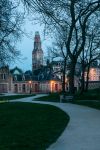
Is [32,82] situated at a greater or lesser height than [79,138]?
greater

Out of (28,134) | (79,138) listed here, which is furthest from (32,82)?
(79,138)

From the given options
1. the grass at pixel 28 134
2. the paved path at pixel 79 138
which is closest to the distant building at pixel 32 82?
the grass at pixel 28 134

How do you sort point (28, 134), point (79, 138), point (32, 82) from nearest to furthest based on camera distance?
1. point (79, 138)
2. point (28, 134)
3. point (32, 82)

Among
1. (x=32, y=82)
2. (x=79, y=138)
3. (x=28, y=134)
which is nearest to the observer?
(x=79, y=138)

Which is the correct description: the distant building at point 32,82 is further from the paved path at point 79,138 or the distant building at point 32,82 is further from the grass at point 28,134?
the paved path at point 79,138

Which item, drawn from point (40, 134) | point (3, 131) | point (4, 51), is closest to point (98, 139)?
point (40, 134)

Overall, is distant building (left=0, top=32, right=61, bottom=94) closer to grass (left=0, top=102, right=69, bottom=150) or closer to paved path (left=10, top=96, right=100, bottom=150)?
grass (left=0, top=102, right=69, bottom=150)

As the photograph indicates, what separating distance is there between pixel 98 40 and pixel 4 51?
3494cm

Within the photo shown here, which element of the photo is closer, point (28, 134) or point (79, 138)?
point (79, 138)

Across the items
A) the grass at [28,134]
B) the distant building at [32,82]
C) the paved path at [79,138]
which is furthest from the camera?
the distant building at [32,82]

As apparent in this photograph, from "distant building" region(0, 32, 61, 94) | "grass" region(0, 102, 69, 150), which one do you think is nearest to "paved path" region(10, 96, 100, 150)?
"grass" region(0, 102, 69, 150)

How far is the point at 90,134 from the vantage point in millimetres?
15516

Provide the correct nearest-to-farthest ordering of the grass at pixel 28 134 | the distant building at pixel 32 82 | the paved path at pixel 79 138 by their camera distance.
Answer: the paved path at pixel 79 138
the grass at pixel 28 134
the distant building at pixel 32 82

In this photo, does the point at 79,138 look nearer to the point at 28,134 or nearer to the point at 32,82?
the point at 28,134
